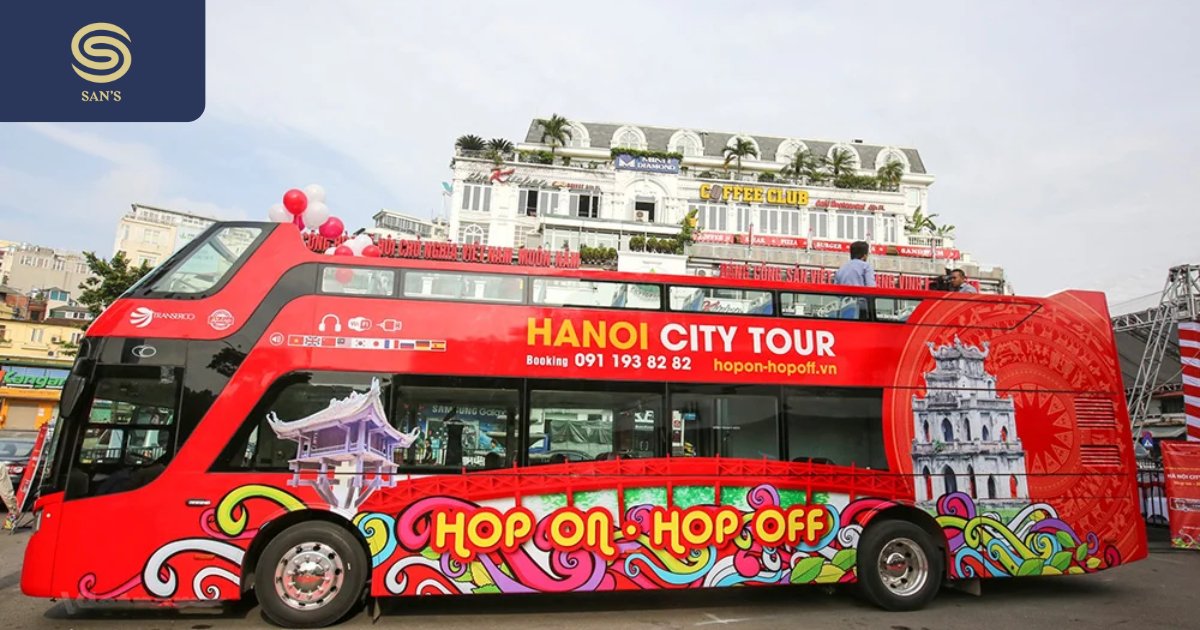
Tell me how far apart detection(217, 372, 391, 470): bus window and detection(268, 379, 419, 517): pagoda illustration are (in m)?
0.04

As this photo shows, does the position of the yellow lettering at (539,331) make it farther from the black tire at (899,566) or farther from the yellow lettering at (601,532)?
the black tire at (899,566)

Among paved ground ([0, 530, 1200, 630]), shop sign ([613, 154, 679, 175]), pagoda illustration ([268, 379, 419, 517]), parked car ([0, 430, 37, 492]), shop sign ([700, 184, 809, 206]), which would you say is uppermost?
shop sign ([613, 154, 679, 175])

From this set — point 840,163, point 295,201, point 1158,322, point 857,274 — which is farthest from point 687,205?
point 295,201

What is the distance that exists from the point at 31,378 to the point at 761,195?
49761mm

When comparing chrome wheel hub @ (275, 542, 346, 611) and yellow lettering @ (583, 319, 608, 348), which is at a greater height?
yellow lettering @ (583, 319, 608, 348)

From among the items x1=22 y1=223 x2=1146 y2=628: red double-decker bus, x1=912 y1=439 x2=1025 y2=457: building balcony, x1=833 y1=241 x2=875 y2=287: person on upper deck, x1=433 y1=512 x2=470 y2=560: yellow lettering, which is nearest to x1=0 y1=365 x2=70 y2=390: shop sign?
x1=22 y1=223 x2=1146 y2=628: red double-decker bus

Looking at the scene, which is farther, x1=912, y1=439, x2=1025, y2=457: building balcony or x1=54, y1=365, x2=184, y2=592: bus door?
x1=912, y1=439, x2=1025, y2=457: building balcony

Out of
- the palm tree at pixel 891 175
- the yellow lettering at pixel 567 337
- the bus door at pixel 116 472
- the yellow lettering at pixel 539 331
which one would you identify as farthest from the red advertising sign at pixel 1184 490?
the palm tree at pixel 891 175

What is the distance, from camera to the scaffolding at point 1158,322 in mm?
14031

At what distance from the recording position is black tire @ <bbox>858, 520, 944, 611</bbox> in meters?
7.27

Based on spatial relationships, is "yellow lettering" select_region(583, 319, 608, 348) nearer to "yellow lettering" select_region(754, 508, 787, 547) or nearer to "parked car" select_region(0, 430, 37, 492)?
"yellow lettering" select_region(754, 508, 787, 547)

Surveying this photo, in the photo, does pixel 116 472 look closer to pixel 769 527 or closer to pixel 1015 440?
pixel 769 527

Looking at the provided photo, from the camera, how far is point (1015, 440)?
7719 mm

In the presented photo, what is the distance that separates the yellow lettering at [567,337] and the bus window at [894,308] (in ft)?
11.5
